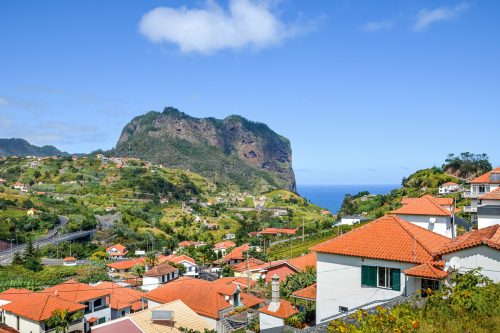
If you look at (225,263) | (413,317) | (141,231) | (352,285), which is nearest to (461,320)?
(413,317)

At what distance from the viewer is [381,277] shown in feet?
51.8

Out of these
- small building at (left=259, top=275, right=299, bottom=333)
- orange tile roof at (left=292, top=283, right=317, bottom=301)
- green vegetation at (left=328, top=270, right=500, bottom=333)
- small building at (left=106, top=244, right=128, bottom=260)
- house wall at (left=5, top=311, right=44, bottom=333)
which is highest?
green vegetation at (left=328, top=270, right=500, bottom=333)

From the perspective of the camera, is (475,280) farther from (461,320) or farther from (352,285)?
(352,285)

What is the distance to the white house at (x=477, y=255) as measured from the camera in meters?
12.2

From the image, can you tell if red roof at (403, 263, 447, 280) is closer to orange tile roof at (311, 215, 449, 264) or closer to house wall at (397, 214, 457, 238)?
orange tile roof at (311, 215, 449, 264)

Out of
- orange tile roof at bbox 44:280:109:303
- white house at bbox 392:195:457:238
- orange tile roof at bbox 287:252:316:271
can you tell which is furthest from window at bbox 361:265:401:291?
orange tile roof at bbox 44:280:109:303

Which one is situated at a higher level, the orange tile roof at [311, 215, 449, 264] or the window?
the orange tile roof at [311, 215, 449, 264]

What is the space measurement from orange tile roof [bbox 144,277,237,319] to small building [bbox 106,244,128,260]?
45.4m

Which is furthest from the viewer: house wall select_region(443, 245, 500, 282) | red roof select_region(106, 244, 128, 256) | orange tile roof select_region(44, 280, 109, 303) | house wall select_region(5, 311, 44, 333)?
red roof select_region(106, 244, 128, 256)

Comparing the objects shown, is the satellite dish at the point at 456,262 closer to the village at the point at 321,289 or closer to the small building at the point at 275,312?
the village at the point at 321,289

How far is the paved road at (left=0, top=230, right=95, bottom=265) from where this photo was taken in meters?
60.8

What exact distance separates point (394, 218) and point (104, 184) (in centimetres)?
12997

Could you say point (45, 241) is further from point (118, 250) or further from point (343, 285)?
point (343, 285)

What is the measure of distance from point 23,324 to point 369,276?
21.8 metres
